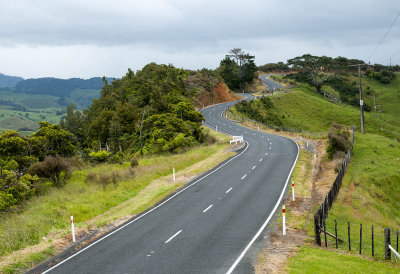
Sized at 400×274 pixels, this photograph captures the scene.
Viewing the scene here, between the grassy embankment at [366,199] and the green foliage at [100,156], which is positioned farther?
the green foliage at [100,156]

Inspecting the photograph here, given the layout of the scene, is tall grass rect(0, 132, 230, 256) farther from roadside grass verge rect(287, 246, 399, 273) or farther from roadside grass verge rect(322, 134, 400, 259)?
roadside grass verge rect(322, 134, 400, 259)

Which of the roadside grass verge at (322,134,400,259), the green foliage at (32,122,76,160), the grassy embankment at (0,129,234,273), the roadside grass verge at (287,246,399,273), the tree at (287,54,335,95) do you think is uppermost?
the tree at (287,54,335,95)

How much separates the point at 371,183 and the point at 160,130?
24191 mm

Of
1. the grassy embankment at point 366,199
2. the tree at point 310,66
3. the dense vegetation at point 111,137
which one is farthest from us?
the tree at point 310,66

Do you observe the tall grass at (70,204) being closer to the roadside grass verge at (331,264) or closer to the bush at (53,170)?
the bush at (53,170)

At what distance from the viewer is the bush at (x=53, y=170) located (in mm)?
27594

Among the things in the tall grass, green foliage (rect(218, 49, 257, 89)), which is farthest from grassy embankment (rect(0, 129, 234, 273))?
green foliage (rect(218, 49, 257, 89))

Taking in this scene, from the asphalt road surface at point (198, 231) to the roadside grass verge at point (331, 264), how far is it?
1.67 metres

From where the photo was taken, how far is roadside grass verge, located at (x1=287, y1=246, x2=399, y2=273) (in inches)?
432

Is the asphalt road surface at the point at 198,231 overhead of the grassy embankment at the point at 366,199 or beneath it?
overhead

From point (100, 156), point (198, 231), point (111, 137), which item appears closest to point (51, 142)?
point (100, 156)

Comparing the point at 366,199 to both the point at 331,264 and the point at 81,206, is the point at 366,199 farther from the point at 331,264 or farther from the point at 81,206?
the point at 81,206

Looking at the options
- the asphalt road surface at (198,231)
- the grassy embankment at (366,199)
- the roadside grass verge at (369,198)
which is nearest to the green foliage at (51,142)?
the asphalt road surface at (198,231)

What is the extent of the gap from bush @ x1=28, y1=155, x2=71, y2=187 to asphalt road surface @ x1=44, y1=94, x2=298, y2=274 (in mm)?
10829
